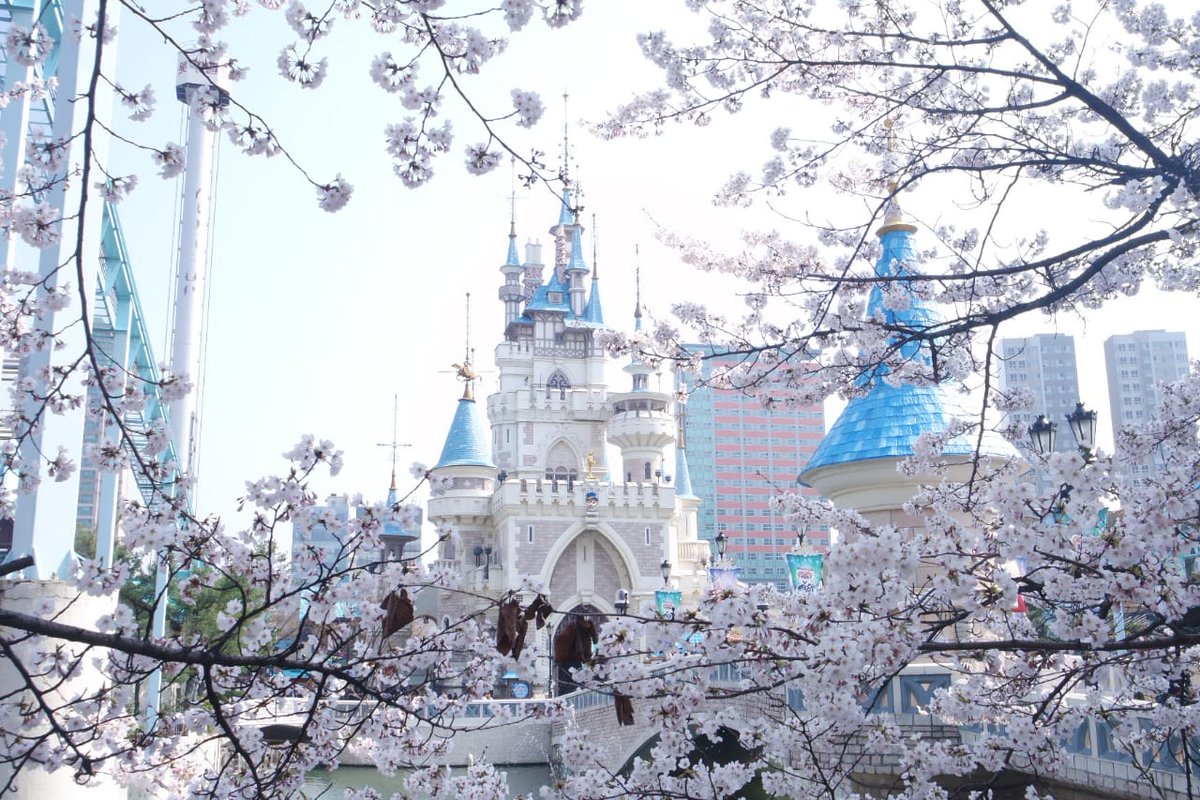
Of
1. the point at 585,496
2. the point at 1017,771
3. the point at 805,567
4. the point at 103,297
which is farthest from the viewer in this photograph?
the point at 585,496

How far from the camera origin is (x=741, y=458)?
91.1 metres

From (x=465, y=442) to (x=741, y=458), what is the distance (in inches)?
2273

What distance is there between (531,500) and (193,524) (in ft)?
92.7

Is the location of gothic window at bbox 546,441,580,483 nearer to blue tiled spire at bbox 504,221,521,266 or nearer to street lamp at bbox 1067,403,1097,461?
blue tiled spire at bbox 504,221,521,266

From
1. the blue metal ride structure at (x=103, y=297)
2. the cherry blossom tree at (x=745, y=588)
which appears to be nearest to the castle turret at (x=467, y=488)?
the blue metal ride structure at (x=103, y=297)

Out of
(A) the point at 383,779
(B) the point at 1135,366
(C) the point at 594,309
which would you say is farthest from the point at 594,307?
(B) the point at 1135,366

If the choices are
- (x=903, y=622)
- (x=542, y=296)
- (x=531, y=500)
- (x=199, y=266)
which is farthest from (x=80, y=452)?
(x=542, y=296)

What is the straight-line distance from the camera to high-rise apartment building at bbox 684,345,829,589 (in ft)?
288

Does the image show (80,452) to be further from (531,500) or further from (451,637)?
(531,500)

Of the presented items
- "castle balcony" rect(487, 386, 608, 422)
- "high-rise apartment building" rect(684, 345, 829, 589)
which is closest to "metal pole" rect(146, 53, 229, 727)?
"castle balcony" rect(487, 386, 608, 422)

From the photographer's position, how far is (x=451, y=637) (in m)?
4.66

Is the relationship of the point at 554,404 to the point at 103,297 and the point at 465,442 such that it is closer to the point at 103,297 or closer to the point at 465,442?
the point at 465,442

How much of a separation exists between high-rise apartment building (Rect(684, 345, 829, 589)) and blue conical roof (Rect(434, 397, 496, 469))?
5162 centimetres

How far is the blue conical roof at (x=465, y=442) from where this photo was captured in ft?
116
